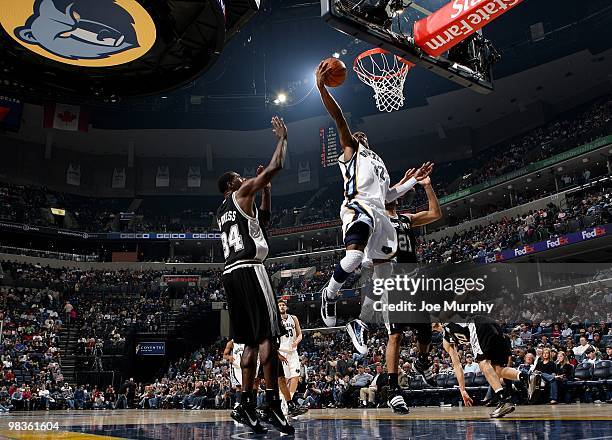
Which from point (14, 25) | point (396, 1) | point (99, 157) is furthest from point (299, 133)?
point (396, 1)

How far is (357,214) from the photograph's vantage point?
5043 millimetres

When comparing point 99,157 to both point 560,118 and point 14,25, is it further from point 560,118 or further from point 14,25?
point 560,118

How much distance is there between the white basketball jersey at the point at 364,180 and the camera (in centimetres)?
517

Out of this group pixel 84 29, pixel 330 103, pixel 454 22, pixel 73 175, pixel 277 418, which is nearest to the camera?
pixel 277 418

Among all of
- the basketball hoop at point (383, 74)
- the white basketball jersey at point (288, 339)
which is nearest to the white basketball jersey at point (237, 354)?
the white basketball jersey at point (288, 339)

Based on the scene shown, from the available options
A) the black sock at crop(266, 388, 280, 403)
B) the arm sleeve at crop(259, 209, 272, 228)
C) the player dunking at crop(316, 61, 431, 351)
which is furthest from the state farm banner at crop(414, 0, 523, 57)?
the black sock at crop(266, 388, 280, 403)

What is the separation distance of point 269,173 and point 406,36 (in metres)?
5.18

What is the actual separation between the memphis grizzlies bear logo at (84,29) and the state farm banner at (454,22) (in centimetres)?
831

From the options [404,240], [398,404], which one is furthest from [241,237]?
[398,404]

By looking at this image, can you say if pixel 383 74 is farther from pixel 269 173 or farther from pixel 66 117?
pixel 66 117

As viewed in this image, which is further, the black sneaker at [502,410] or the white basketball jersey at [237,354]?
the white basketball jersey at [237,354]

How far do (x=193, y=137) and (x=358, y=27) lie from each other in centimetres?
3367

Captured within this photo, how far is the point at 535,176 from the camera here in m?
28.5

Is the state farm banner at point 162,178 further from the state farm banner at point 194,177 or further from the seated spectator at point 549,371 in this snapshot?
the seated spectator at point 549,371
